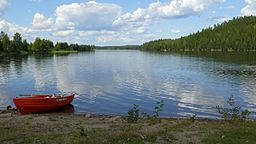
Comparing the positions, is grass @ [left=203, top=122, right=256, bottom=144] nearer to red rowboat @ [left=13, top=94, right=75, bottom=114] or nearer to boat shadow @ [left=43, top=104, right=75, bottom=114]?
red rowboat @ [left=13, top=94, right=75, bottom=114]

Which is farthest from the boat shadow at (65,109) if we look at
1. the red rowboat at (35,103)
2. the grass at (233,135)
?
the grass at (233,135)

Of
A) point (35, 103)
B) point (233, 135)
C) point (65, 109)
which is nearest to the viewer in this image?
point (233, 135)

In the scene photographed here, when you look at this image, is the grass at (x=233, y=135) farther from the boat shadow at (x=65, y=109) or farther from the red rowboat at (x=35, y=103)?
the boat shadow at (x=65, y=109)

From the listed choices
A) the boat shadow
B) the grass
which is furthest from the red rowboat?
the grass

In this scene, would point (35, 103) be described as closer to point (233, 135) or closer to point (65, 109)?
point (65, 109)

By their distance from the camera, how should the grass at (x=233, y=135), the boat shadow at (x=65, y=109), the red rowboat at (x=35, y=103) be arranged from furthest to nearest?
the boat shadow at (x=65, y=109) → the red rowboat at (x=35, y=103) → the grass at (x=233, y=135)

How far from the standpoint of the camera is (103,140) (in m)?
16.5

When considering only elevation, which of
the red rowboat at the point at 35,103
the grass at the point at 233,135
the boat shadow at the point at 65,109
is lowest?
the boat shadow at the point at 65,109

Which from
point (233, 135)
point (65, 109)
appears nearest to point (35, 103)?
point (65, 109)

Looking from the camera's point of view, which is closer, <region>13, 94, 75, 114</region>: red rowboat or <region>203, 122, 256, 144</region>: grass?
<region>203, 122, 256, 144</region>: grass

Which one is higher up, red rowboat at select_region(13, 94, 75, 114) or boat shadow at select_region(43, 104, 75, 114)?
red rowboat at select_region(13, 94, 75, 114)

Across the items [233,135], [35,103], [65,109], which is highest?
[233,135]

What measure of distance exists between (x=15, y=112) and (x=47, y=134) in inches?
733

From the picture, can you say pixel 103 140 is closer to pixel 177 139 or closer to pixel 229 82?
pixel 177 139
